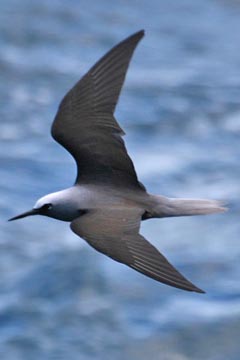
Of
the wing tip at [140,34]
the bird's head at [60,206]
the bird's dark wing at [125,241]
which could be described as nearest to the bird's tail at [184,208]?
the bird's dark wing at [125,241]

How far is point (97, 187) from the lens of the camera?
391 inches

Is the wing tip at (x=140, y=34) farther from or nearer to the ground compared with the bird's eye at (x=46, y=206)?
farther from the ground

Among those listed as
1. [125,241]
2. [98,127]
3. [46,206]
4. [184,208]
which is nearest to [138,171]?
[98,127]

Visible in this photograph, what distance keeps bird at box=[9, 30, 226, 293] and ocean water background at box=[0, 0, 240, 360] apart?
3.33 meters

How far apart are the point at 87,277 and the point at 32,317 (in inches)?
29.8

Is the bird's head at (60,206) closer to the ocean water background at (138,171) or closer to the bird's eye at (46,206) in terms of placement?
the bird's eye at (46,206)

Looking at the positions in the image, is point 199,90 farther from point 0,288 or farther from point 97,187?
point 97,187

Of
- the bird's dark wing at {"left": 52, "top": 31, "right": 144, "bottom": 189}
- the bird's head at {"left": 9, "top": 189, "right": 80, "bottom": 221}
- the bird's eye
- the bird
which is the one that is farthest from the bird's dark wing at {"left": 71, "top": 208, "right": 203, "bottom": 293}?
the bird's dark wing at {"left": 52, "top": 31, "right": 144, "bottom": 189}

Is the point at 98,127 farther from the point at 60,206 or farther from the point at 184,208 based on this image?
the point at 184,208

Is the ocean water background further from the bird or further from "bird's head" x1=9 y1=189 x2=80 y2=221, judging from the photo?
"bird's head" x1=9 y1=189 x2=80 y2=221

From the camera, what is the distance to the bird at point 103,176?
30.9 feet

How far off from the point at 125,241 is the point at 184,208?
76 cm

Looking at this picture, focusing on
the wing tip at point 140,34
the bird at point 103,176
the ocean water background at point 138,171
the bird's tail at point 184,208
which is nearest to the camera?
the bird at point 103,176

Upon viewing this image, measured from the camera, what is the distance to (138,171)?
15180 mm
